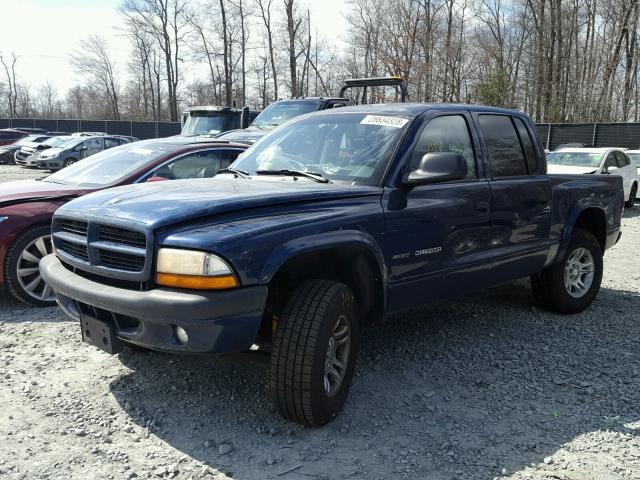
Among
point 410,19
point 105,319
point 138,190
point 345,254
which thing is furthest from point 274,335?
point 410,19

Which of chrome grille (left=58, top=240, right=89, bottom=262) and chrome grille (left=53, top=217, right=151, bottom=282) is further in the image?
chrome grille (left=58, top=240, right=89, bottom=262)

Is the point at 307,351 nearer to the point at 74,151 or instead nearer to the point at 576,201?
the point at 576,201

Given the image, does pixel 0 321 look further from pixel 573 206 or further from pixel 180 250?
pixel 573 206

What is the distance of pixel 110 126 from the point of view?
40625mm

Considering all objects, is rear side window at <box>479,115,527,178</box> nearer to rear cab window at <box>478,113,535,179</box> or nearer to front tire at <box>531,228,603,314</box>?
rear cab window at <box>478,113,535,179</box>

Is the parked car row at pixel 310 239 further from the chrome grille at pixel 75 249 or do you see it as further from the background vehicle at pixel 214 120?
the background vehicle at pixel 214 120

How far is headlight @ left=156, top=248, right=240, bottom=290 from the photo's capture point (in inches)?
107

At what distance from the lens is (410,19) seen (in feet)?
121

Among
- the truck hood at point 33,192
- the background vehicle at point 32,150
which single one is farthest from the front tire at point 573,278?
the background vehicle at point 32,150

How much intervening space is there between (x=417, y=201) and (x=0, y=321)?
367 cm

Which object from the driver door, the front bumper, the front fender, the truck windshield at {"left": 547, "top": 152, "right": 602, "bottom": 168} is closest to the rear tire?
the truck windshield at {"left": 547, "top": 152, "right": 602, "bottom": 168}

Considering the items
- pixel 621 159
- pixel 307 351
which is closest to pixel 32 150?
pixel 621 159

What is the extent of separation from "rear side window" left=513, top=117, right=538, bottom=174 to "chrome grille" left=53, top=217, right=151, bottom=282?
337 centimetres

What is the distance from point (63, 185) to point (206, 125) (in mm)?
7829
